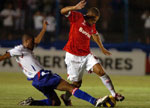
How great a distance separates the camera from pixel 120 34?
67.8 ft

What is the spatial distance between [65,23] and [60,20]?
0.26m

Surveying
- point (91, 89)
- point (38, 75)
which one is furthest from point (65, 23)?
point (38, 75)

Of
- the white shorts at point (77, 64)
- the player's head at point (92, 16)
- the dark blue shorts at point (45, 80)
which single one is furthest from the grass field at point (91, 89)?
the player's head at point (92, 16)

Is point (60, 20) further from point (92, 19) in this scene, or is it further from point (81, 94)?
point (81, 94)

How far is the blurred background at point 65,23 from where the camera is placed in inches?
795

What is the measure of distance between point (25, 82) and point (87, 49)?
6.21 meters

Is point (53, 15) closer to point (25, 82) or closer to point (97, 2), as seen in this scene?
point (97, 2)

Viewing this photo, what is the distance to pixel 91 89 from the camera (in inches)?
573

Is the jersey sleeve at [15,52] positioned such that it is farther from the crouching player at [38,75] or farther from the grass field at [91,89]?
the grass field at [91,89]

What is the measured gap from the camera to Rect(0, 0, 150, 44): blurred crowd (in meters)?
20.5

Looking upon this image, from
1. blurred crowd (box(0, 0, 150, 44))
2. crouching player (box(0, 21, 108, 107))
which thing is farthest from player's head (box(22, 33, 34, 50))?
blurred crowd (box(0, 0, 150, 44))

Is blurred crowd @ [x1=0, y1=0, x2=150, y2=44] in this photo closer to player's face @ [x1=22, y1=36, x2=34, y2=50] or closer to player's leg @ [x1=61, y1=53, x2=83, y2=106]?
player's leg @ [x1=61, y1=53, x2=83, y2=106]

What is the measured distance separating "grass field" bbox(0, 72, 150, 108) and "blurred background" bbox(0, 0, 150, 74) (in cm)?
167

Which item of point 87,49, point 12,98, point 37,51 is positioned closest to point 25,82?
point 37,51
